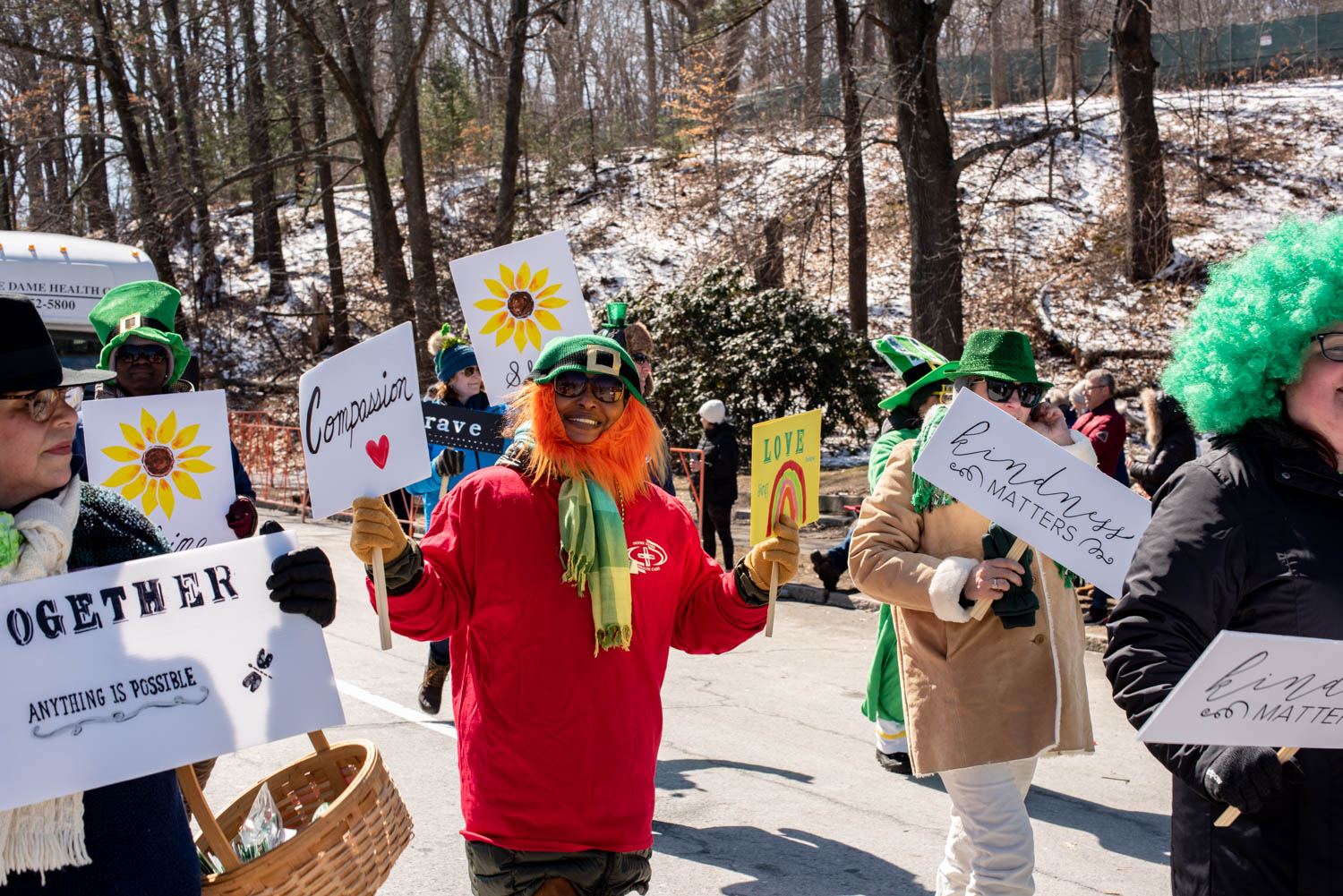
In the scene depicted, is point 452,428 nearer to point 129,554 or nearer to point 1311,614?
point 129,554

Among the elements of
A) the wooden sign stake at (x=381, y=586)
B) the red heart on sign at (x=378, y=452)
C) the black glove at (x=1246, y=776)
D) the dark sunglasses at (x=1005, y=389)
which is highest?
the red heart on sign at (x=378, y=452)

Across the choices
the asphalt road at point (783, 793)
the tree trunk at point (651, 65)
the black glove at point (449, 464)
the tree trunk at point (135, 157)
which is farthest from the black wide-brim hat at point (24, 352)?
the tree trunk at point (651, 65)

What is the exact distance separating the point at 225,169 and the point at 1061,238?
815 inches

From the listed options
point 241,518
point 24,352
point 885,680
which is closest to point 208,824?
point 24,352

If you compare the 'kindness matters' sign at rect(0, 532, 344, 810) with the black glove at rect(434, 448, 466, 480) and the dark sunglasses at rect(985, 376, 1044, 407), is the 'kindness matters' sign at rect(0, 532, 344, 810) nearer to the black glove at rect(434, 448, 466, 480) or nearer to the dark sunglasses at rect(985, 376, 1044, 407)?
the dark sunglasses at rect(985, 376, 1044, 407)

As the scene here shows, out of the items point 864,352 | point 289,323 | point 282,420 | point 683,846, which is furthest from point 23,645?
point 289,323

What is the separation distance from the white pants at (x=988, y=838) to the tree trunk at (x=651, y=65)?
1234 inches

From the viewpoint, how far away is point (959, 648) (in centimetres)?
361

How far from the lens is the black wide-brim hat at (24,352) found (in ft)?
6.86

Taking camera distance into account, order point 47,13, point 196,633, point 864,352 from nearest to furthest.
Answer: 1. point 196,633
2. point 864,352
3. point 47,13

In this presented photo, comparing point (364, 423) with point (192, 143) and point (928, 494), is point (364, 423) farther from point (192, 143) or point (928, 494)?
point (192, 143)

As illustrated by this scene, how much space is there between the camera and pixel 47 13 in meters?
19.8

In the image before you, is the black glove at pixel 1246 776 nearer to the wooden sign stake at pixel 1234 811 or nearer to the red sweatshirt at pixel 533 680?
the wooden sign stake at pixel 1234 811

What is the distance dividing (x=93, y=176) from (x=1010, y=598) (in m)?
30.5
